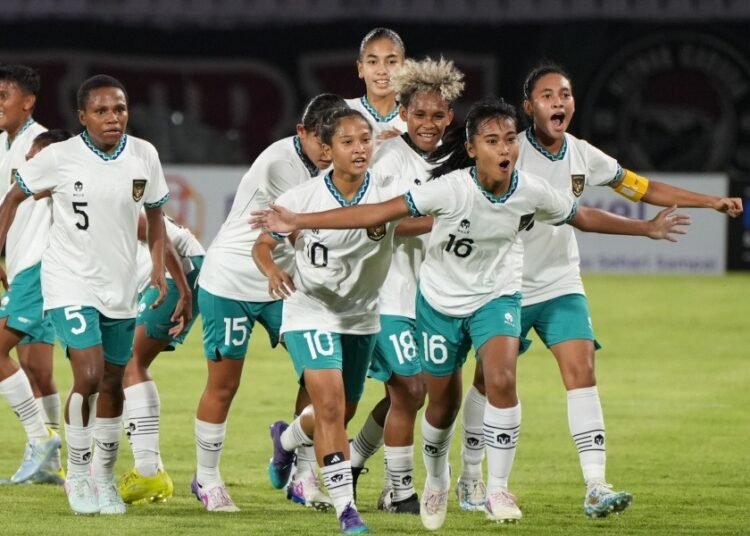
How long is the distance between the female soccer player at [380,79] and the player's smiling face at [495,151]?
126 centimetres

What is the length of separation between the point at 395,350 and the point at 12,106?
105 inches

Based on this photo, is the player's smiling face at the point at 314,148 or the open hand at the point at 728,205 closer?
the player's smiling face at the point at 314,148

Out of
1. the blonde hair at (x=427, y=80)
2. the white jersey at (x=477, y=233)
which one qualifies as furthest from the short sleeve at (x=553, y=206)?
the blonde hair at (x=427, y=80)

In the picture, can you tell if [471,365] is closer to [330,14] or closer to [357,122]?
[357,122]

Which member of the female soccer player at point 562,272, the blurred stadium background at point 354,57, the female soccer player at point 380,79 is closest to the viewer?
the female soccer player at point 562,272

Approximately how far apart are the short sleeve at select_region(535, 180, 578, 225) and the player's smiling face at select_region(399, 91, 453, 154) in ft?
2.35

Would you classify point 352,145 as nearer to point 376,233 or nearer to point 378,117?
point 376,233

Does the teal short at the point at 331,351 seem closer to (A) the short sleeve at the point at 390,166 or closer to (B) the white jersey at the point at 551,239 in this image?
(A) the short sleeve at the point at 390,166

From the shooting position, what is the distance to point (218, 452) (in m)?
7.89

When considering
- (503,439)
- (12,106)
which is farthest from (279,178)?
(12,106)

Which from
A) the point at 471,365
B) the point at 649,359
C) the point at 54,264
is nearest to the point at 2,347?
the point at 54,264

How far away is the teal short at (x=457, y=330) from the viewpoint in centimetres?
712

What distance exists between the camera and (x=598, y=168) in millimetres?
7957

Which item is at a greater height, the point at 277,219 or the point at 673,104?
the point at 673,104
